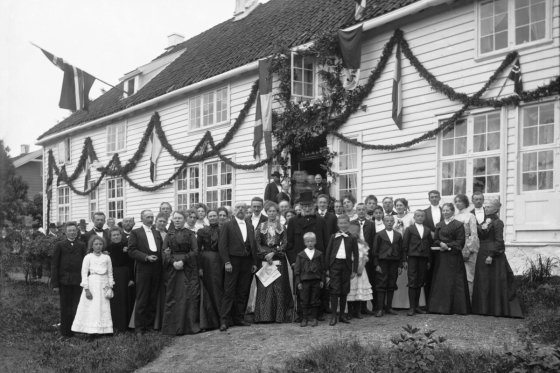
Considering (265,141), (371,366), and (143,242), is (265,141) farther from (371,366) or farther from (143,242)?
(371,366)

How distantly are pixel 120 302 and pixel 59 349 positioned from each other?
127 centimetres

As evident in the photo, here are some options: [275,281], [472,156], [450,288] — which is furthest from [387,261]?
[472,156]

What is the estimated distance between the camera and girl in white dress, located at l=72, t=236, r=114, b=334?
963 cm

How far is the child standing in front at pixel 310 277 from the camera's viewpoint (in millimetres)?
8977

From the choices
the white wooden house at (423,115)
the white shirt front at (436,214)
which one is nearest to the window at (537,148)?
the white wooden house at (423,115)

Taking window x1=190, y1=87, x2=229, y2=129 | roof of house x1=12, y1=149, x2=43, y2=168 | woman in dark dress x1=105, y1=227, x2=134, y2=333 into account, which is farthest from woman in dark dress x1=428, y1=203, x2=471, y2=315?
roof of house x1=12, y1=149, x2=43, y2=168

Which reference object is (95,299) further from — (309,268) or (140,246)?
(309,268)

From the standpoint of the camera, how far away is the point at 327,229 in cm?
973

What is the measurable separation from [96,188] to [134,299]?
15985 mm

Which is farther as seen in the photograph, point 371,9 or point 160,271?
point 371,9

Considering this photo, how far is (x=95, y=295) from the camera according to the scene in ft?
31.8

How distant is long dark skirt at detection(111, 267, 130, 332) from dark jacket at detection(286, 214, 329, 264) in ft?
9.18

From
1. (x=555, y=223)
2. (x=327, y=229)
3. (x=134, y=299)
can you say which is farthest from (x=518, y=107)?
(x=134, y=299)

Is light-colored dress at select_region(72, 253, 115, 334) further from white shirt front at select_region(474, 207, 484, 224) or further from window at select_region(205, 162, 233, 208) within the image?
window at select_region(205, 162, 233, 208)
